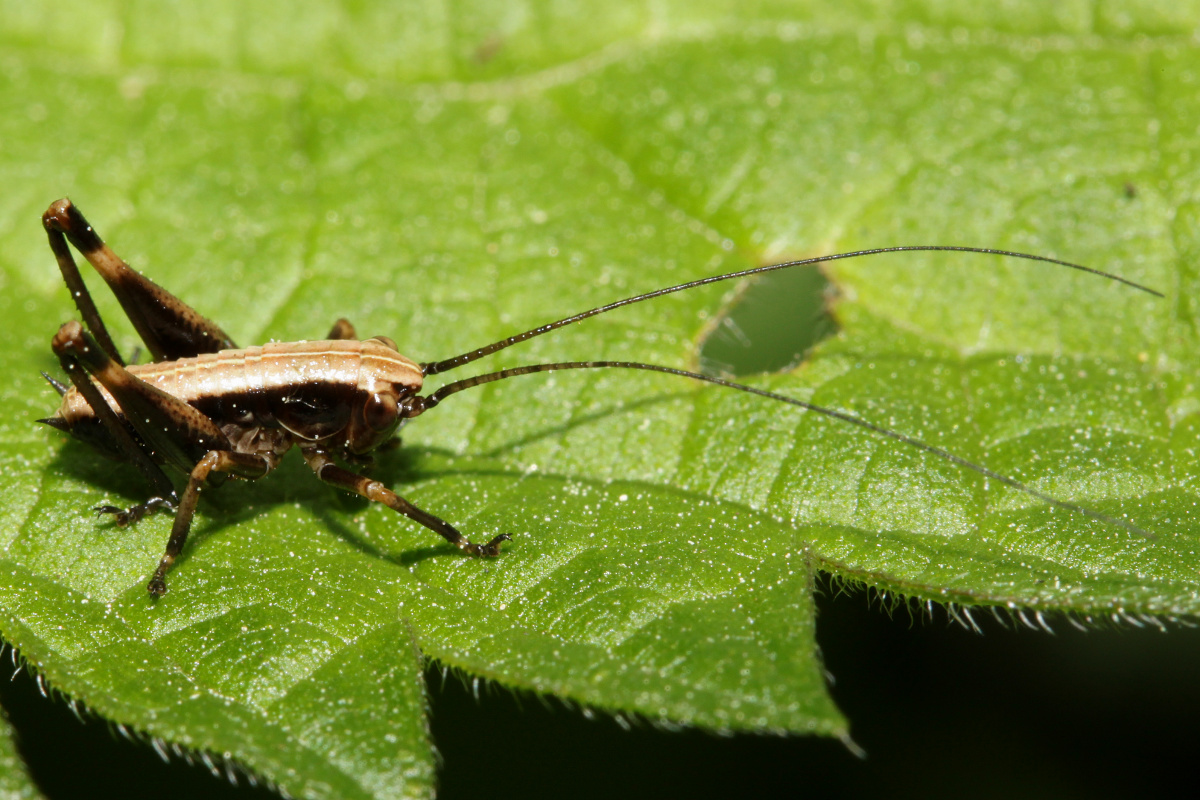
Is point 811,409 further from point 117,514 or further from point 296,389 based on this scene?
point 117,514

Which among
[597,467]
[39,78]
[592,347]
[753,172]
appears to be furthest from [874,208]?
[39,78]

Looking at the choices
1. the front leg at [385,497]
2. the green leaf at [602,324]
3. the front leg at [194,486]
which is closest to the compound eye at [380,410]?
the front leg at [385,497]

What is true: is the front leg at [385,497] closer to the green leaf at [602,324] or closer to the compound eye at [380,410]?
the green leaf at [602,324]

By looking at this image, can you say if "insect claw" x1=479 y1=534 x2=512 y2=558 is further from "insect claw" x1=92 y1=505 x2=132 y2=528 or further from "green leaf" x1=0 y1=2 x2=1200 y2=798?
"insect claw" x1=92 y1=505 x2=132 y2=528

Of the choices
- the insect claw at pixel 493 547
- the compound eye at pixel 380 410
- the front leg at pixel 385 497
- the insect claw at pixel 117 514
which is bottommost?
the insect claw at pixel 493 547

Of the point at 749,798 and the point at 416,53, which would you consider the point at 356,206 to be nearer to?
the point at 416,53

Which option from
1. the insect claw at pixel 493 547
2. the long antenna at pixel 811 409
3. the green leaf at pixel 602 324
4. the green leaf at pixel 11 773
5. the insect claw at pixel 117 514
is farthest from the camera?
the insect claw at pixel 117 514
